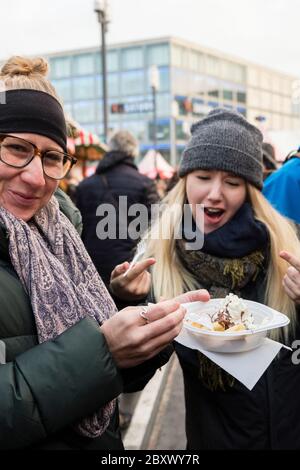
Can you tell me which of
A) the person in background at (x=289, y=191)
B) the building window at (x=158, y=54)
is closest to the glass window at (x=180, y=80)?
the building window at (x=158, y=54)

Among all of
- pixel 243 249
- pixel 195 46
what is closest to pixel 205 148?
pixel 243 249

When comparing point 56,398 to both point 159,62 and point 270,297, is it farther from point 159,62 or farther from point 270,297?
point 159,62

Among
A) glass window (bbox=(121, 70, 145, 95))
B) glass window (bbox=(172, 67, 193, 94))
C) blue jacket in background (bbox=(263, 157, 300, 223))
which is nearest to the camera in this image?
blue jacket in background (bbox=(263, 157, 300, 223))

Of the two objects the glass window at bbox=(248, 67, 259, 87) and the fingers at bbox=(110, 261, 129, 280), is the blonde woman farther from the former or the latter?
the glass window at bbox=(248, 67, 259, 87)

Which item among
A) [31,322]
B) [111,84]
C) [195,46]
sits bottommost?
[31,322]

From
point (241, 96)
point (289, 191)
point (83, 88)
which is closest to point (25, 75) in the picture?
point (289, 191)

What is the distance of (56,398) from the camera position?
108cm

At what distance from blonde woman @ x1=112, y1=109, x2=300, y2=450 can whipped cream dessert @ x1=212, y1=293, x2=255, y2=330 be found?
24 cm

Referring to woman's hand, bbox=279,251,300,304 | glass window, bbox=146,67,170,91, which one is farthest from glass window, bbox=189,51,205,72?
woman's hand, bbox=279,251,300,304

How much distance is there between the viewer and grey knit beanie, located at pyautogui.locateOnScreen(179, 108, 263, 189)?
6.41 ft

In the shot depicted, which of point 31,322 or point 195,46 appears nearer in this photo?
point 31,322

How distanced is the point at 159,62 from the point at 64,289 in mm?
47370

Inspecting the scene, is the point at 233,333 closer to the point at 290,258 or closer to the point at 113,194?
the point at 290,258

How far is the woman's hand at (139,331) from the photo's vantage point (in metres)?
1.15
